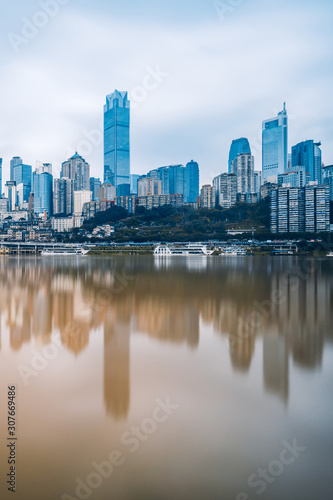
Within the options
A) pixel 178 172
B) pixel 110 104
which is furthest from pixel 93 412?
pixel 110 104

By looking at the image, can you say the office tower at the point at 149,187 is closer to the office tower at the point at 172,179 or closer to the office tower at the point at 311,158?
the office tower at the point at 172,179

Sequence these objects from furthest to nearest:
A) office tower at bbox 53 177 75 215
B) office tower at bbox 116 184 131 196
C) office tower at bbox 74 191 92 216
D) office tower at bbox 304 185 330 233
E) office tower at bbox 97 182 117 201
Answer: office tower at bbox 116 184 131 196
office tower at bbox 97 182 117 201
office tower at bbox 53 177 75 215
office tower at bbox 74 191 92 216
office tower at bbox 304 185 330 233

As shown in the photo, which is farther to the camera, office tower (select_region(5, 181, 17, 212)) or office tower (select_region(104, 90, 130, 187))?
office tower (select_region(104, 90, 130, 187))

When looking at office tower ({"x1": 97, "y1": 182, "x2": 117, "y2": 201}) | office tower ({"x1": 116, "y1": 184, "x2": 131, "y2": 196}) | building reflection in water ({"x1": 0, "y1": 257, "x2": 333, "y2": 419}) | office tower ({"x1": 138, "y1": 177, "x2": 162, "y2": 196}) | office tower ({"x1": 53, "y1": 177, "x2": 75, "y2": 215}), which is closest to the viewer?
building reflection in water ({"x1": 0, "y1": 257, "x2": 333, "y2": 419})

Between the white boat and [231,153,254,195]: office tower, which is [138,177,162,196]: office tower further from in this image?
the white boat

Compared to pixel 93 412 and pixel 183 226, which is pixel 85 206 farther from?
pixel 93 412

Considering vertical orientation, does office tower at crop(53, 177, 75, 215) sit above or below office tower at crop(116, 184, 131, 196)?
below

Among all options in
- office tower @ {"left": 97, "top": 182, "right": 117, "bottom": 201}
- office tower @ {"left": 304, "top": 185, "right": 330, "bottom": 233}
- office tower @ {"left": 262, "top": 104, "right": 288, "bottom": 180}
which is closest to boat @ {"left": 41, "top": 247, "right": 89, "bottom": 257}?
office tower @ {"left": 304, "top": 185, "right": 330, "bottom": 233}
